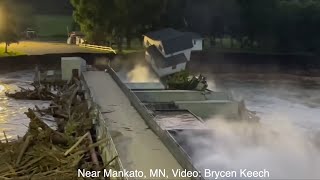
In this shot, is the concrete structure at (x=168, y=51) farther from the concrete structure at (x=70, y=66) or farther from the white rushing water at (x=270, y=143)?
the concrete structure at (x=70, y=66)

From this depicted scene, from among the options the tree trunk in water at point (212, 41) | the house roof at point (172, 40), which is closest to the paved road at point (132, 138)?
the house roof at point (172, 40)

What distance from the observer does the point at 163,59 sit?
3522cm

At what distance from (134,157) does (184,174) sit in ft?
4.51

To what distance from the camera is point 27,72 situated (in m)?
33.0

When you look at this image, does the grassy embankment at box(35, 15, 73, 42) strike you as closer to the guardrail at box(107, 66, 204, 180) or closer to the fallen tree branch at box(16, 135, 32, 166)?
the guardrail at box(107, 66, 204, 180)

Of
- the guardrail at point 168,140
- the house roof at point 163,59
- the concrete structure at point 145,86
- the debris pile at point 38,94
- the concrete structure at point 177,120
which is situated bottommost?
the house roof at point 163,59

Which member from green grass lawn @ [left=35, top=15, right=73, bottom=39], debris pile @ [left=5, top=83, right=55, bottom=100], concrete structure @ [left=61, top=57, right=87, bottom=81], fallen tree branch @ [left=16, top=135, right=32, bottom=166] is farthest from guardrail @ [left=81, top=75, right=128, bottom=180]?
green grass lawn @ [left=35, top=15, right=73, bottom=39]

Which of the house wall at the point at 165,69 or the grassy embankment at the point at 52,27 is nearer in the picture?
the house wall at the point at 165,69

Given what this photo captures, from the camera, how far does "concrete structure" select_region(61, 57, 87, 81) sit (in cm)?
2212

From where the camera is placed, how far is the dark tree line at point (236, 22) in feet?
143

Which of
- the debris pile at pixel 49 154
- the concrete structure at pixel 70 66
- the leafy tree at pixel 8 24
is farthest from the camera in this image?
the leafy tree at pixel 8 24

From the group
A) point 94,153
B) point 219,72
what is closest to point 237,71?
point 219,72

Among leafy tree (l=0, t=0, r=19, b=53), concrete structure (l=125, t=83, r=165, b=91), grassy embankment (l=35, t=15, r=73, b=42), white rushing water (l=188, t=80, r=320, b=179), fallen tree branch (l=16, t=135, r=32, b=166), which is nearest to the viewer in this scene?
fallen tree branch (l=16, t=135, r=32, b=166)

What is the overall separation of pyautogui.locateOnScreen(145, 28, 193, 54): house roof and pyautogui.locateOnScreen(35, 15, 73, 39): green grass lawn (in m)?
19.8
